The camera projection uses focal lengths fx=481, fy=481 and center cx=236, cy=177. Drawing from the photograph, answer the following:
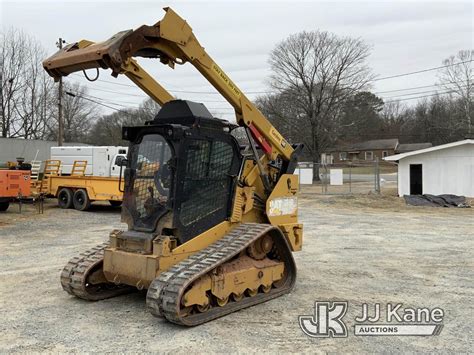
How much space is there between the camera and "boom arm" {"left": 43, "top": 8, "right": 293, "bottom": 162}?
5477 millimetres

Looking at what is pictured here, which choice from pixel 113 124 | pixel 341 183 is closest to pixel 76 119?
pixel 113 124

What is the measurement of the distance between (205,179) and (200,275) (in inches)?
56.0

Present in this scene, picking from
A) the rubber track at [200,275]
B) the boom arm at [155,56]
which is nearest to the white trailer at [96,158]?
the boom arm at [155,56]

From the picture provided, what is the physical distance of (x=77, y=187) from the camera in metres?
19.7

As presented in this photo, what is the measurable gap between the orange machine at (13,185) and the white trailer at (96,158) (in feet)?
8.84

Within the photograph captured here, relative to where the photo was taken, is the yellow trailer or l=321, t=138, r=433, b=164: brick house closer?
the yellow trailer

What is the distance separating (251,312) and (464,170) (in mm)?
22312

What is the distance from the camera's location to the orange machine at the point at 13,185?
1741 centimetres

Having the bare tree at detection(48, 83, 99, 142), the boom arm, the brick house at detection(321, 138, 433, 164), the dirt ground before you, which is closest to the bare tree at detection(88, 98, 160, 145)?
the bare tree at detection(48, 83, 99, 142)

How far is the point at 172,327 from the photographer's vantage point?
549cm

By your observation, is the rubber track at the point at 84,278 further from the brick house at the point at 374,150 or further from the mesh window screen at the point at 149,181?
the brick house at the point at 374,150

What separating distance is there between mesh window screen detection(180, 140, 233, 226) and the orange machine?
43.9ft

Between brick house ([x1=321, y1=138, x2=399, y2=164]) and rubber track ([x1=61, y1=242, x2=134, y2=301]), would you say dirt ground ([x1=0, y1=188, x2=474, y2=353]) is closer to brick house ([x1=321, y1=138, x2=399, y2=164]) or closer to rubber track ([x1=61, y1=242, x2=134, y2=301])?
rubber track ([x1=61, y1=242, x2=134, y2=301])

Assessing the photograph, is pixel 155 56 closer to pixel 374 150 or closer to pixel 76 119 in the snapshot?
pixel 76 119
